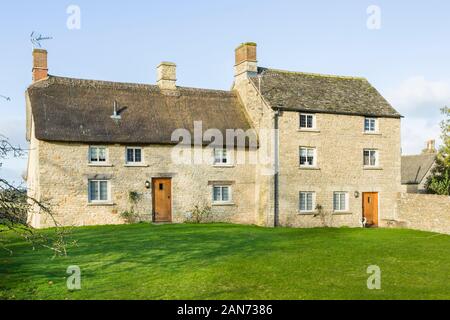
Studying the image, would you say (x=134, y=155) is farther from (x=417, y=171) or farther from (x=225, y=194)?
(x=417, y=171)

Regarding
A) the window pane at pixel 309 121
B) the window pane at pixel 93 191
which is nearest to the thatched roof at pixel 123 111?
the window pane at pixel 93 191

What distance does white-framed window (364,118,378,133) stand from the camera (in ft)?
115

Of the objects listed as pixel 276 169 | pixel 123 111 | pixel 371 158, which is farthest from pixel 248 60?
pixel 371 158

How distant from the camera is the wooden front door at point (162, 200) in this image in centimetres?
3028

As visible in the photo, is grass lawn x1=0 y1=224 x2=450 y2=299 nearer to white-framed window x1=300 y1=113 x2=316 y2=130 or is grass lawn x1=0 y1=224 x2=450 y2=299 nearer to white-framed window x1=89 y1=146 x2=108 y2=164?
white-framed window x1=89 y1=146 x2=108 y2=164

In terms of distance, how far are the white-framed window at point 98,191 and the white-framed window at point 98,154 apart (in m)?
1.19

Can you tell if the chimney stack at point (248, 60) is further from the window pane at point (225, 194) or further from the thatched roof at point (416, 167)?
the thatched roof at point (416, 167)

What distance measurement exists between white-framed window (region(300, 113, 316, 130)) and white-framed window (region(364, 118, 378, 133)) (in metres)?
4.21

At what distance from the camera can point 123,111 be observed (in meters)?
31.4

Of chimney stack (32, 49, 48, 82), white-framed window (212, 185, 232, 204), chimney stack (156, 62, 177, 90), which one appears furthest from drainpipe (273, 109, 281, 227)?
chimney stack (32, 49, 48, 82)

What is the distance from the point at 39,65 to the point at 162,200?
1115cm
